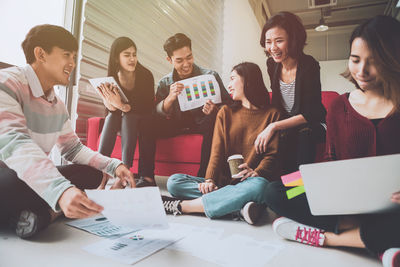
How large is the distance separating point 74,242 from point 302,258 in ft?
2.34

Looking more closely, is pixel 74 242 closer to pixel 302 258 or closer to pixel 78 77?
pixel 302 258

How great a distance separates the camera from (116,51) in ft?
5.32

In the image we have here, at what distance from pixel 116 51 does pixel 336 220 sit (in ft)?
4.89

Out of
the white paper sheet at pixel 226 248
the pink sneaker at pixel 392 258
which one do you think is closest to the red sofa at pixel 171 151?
the white paper sheet at pixel 226 248

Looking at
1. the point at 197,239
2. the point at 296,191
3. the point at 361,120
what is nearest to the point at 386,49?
the point at 361,120

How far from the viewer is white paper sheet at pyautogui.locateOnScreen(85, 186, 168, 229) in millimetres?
662

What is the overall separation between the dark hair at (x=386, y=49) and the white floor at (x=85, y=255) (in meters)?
0.53

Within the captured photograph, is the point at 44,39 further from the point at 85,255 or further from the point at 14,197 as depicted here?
the point at 85,255

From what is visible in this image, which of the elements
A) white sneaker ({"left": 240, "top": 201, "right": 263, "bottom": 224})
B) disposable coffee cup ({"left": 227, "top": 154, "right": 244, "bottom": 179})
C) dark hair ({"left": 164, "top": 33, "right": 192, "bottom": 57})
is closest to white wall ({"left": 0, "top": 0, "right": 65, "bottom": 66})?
dark hair ({"left": 164, "top": 33, "right": 192, "bottom": 57})

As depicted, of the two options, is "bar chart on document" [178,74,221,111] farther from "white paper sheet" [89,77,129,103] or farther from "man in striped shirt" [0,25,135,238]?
"man in striped shirt" [0,25,135,238]

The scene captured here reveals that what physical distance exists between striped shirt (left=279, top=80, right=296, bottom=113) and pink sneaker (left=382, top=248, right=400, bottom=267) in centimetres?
73

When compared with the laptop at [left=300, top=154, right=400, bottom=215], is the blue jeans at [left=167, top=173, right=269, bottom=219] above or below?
below

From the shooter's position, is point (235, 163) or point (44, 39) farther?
point (235, 163)

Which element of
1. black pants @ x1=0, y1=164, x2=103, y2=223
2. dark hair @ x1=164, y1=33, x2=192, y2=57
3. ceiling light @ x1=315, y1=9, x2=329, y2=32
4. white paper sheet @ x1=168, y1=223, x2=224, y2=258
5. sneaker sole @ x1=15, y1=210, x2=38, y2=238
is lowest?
white paper sheet @ x1=168, y1=223, x2=224, y2=258
